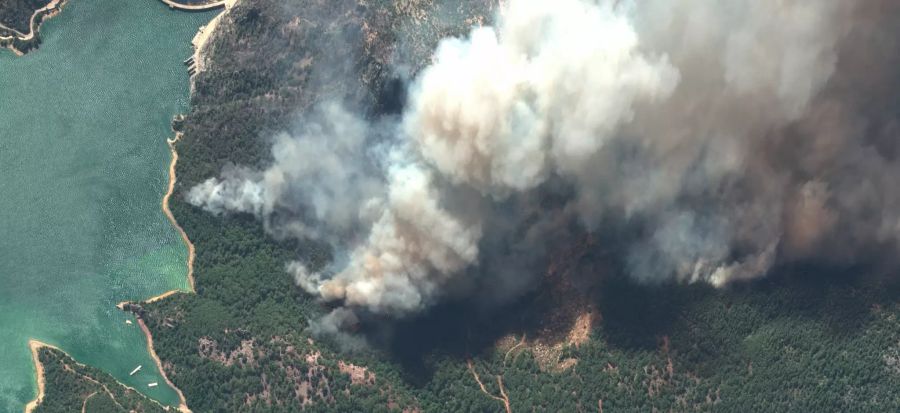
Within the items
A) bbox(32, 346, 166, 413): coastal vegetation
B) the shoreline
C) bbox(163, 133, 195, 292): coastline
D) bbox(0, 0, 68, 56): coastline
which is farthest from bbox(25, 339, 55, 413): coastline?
bbox(0, 0, 68, 56): coastline

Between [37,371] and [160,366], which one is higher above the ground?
[160,366]

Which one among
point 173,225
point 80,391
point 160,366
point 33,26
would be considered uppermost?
point 33,26

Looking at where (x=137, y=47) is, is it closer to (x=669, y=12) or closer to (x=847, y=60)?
(x=669, y=12)

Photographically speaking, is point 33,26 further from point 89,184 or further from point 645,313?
point 645,313

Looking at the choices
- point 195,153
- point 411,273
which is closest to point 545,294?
point 411,273

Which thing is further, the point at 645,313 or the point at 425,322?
the point at 425,322

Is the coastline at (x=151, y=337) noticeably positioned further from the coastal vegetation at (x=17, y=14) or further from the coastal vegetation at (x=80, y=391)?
the coastal vegetation at (x=17, y=14)

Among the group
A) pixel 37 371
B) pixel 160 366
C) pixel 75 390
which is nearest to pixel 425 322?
pixel 160 366

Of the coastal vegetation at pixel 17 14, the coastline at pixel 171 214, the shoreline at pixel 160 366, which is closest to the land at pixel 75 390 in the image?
the shoreline at pixel 160 366
